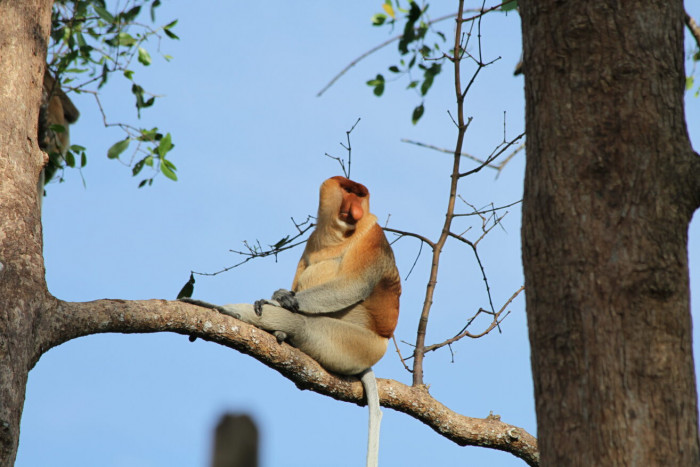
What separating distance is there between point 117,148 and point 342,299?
2.34 metres

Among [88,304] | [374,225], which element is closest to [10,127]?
[88,304]

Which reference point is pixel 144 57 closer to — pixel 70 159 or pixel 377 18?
pixel 70 159

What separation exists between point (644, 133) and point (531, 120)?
311 millimetres

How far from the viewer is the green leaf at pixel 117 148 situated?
574 cm

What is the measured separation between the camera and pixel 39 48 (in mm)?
3904

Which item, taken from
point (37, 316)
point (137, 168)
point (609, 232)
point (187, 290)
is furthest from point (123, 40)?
point (609, 232)

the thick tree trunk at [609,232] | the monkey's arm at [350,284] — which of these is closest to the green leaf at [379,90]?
the monkey's arm at [350,284]

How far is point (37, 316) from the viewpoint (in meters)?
3.24

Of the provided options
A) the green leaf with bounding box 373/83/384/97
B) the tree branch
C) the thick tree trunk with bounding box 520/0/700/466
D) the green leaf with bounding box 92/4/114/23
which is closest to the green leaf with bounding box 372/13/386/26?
the green leaf with bounding box 373/83/384/97

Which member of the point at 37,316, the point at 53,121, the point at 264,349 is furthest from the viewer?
the point at 53,121

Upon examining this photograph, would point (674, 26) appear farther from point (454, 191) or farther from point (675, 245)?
point (454, 191)

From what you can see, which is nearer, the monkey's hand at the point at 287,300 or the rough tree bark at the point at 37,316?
the rough tree bark at the point at 37,316

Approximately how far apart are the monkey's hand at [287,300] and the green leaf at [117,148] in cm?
206

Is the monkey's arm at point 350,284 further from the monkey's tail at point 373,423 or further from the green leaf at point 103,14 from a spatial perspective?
the green leaf at point 103,14
